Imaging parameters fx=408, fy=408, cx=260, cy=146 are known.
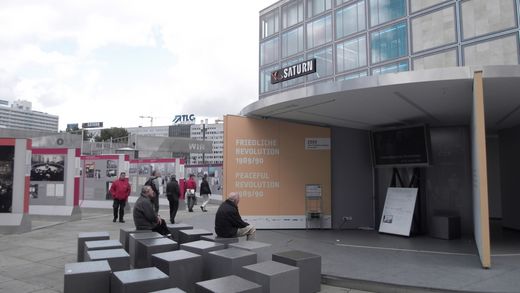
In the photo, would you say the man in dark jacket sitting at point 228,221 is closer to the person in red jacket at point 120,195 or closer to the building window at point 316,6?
the person in red jacket at point 120,195

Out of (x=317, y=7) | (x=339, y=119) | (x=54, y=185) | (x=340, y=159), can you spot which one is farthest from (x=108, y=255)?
(x=317, y=7)

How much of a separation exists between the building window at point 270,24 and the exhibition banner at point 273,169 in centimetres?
3894

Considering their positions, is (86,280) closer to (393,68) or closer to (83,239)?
(83,239)

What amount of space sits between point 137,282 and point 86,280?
0.73 m

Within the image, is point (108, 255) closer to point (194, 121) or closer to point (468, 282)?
point (468, 282)

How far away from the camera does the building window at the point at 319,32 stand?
41344mm

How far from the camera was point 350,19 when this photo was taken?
3894 cm

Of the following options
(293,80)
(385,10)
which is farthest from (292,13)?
(385,10)

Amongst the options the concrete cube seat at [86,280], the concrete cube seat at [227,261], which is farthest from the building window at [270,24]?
the concrete cube seat at [86,280]

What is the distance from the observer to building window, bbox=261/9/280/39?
47.9 metres

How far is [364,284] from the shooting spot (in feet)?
18.5

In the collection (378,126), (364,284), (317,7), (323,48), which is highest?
(317,7)

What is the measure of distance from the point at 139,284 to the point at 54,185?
1178 cm

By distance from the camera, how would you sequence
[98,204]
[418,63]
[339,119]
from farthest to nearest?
[418,63]
[98,204]
[339,119]
